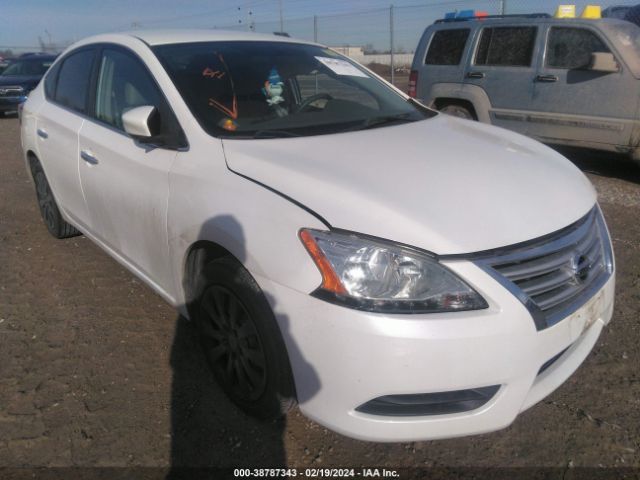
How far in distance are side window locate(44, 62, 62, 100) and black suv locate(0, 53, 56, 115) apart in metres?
9.33

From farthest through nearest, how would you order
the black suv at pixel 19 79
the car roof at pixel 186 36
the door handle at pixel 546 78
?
1. the black suv at pixel 19 79
2. the door handle at pixel 546 78
3. the car roof at pixel 186 36

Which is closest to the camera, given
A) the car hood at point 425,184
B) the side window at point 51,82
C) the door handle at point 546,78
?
the car hood at point 425,184

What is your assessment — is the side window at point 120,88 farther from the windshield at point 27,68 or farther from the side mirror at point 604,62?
the windshield at point 27,68

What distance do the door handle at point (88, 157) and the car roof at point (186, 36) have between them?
28.9 inches

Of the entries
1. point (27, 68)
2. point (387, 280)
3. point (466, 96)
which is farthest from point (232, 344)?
point (27, 68)

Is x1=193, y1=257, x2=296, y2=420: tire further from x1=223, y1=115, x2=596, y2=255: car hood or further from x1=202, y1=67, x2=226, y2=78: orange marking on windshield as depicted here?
x1=202, y1=67, x2=226, y2=78: orange marking on windshield

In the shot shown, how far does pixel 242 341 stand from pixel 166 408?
0.59 metres

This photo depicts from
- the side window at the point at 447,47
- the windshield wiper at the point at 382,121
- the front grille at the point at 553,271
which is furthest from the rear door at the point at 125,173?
the side window at the point at 447,47

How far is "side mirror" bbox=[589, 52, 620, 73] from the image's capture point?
6.00 meters

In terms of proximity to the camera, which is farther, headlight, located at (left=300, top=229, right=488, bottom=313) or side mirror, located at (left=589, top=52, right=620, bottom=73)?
side mirror, located at (left=589, top=52, right=620, bottom=73)

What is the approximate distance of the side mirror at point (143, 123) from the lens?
2516 mm

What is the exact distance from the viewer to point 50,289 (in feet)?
12.3

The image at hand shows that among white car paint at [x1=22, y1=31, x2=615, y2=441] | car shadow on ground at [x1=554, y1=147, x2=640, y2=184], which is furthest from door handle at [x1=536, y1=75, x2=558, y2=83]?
white car paint at [x1=22, y1=31, x2=615, y2=441]

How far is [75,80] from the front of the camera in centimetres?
373
